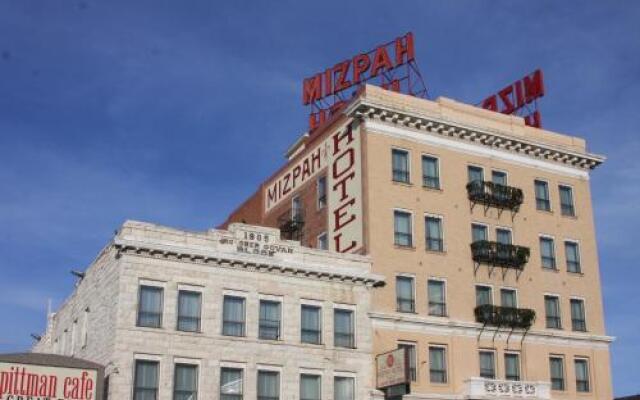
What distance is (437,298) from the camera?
57.0 meters

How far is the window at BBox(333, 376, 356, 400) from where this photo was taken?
5162 centimetres

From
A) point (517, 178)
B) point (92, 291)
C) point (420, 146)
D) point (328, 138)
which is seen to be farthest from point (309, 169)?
point (92, 291)

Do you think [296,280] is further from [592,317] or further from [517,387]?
[592,317]

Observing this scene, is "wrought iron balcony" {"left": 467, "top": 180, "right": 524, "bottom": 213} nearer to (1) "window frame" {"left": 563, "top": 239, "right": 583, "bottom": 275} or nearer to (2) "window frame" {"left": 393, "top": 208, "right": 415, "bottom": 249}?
(1) "window frame" {"left": 563, "top": 239, "right": 583, "bottom": 275}

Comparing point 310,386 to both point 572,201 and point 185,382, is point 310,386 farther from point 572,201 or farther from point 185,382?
point 572,201

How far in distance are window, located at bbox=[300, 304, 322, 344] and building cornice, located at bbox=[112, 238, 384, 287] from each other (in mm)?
1895

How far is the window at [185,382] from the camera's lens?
47344 mm

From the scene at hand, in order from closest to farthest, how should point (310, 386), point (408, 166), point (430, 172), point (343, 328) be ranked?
point (310, 386) → point (343, 328) → point (408, 166) → point (430, 172)

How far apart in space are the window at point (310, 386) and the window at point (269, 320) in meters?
2.79

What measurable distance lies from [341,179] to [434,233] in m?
7.11

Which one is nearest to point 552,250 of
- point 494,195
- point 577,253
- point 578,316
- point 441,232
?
point 577,253

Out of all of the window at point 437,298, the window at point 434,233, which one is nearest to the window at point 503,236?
the window at point 434,233

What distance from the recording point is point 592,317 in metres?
62.3

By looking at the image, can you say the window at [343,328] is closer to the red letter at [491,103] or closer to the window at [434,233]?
the window at [434,233]
